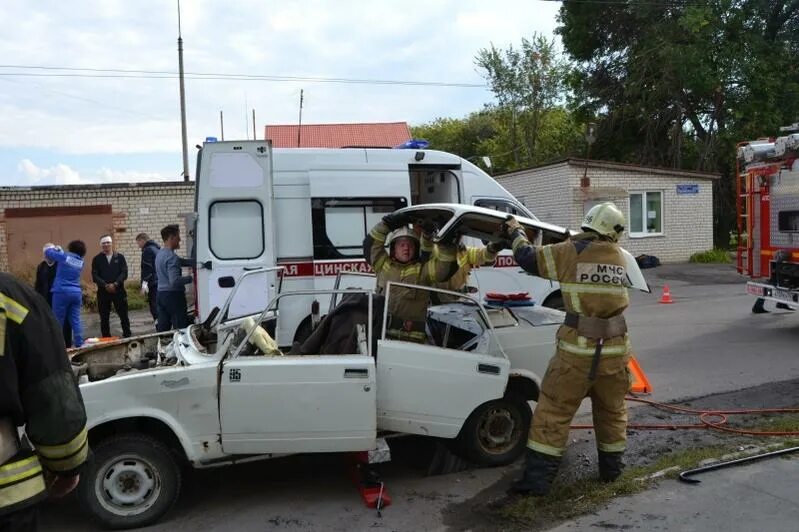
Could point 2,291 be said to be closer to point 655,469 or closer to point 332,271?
point 655,469

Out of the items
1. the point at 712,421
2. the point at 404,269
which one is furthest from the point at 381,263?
the point at 712,421

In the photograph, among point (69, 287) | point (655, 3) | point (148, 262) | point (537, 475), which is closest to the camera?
point (537, 475)

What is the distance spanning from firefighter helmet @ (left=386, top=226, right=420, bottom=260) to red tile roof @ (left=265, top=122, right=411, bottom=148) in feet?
76.7

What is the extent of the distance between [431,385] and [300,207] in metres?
4.02

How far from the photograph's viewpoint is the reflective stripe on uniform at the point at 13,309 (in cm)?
217

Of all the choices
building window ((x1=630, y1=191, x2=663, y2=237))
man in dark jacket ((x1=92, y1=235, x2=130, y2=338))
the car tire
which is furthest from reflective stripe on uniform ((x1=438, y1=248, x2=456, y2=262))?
building window ((x1=630, y1=191, x2=663, y2=237))

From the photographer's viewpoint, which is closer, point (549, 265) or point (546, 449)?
point (546, 449)

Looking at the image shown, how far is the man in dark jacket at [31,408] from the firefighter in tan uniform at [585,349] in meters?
3.00

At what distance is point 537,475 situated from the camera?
445cm

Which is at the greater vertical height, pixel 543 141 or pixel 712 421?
pixel 543 141

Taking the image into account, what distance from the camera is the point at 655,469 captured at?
A: 4.80 m

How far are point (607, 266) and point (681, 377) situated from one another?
3753mm

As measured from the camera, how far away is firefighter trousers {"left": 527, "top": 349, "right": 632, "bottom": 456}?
4520mm

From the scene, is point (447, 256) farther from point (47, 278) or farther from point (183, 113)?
point (183, 113)
